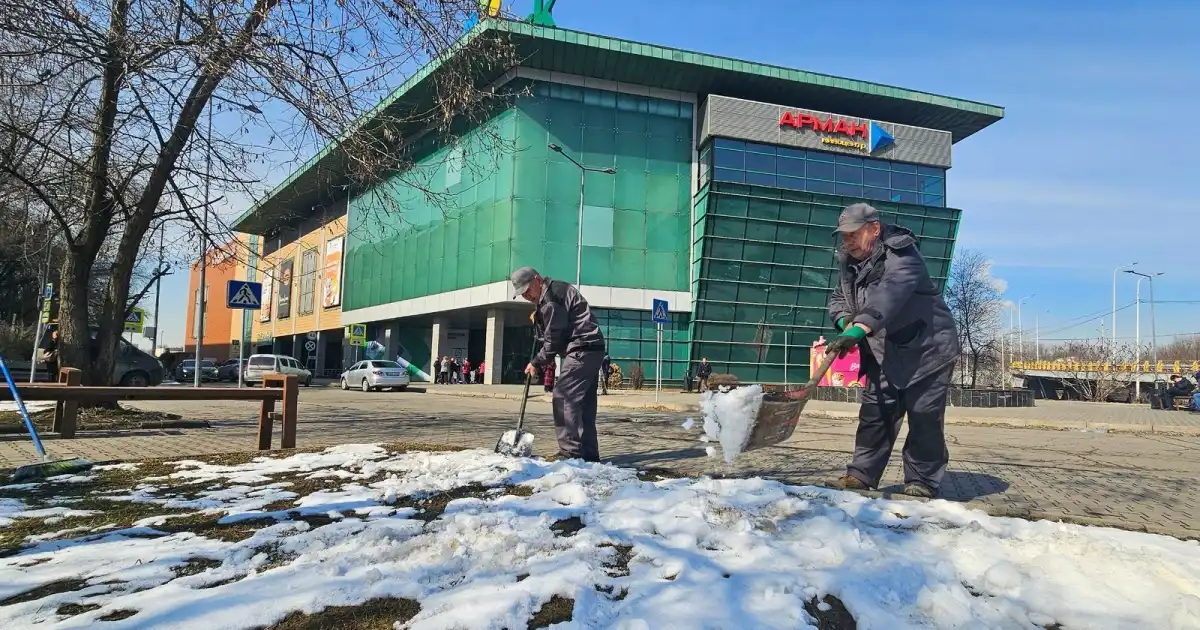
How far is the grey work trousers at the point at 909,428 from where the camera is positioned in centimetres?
429

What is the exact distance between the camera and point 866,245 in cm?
445

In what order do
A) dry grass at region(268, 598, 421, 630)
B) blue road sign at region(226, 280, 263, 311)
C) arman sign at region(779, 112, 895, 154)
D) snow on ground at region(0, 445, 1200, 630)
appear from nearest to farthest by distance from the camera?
dry grass at region(268, 598, 421, 630) → snow on ground at region(0, 445, 1200, 630) → blue road sign at region(226, 280, 263, 311) → arman sign at region(779, 112, 895, 154)

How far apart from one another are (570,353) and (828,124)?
31575 millimetres

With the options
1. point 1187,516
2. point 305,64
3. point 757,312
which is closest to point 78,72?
point 305,64

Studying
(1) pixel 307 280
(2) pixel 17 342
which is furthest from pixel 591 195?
(1) pixel 307 280

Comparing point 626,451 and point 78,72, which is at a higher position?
point 78,72

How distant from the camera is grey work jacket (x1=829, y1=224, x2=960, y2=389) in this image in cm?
419

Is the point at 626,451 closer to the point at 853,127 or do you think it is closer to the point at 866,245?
the point at 866,245

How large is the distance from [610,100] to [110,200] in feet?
85.3

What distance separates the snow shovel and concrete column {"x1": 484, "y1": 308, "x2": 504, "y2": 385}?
30.7m

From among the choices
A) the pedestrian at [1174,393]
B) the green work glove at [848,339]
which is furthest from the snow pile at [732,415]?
the pedestrian at [1174,393]

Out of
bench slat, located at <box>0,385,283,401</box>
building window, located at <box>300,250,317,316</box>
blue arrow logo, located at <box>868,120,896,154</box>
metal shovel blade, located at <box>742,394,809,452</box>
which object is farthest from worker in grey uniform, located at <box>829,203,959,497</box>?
building window, located at <box>300,250,317,316</box>

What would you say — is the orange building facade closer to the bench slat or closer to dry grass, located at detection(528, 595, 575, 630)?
the bench slat

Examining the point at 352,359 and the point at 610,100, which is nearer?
the point at 610,100
